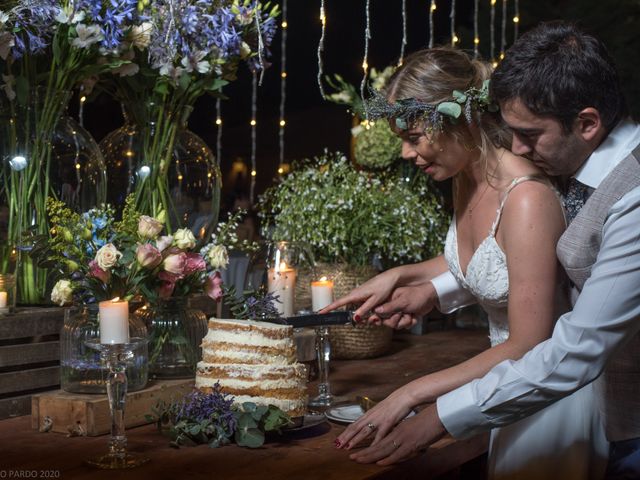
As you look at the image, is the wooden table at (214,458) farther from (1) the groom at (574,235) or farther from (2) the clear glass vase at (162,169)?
(2) the clear glass vase at (162,169)

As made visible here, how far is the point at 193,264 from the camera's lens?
199 centimetres

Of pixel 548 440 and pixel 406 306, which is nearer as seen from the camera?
pixel 548 440

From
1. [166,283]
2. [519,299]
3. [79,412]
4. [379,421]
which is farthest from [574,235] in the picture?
[79,412]

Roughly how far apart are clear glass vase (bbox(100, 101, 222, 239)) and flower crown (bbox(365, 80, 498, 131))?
0.54 meters

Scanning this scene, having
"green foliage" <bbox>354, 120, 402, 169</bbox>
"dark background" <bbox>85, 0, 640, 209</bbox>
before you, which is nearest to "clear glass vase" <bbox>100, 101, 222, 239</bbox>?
"green foliage" <bbox>354, 120, 402, 169</bbox>

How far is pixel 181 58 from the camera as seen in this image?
7.43 feet

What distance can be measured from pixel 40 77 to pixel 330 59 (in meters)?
6.04

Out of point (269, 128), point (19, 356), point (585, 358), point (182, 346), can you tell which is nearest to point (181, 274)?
point (182, 346)

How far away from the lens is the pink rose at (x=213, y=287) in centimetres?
209

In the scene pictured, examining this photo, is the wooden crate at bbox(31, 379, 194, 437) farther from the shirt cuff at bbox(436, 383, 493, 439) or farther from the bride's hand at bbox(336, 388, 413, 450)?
the shirt cuff at bbox(436, 383, 493, 439)

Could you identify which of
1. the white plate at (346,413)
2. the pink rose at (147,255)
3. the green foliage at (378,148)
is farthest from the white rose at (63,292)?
the green foliage at (378,148)

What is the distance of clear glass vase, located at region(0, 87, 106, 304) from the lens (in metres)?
2.04

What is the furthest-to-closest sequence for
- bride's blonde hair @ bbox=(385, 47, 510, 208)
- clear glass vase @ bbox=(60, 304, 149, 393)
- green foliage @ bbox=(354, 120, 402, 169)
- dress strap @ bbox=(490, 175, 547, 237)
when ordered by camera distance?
green foliage @ bbox=(354, 120, 402, 169) → bride's blonde hair @ bbox=(385, 47, 510, 208) → dress strap @ bbox=(490, 175, 547, 237) → clear glass vase @ bbox=(60, 304, 149, 393)

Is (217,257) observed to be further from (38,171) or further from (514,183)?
(514,183)
